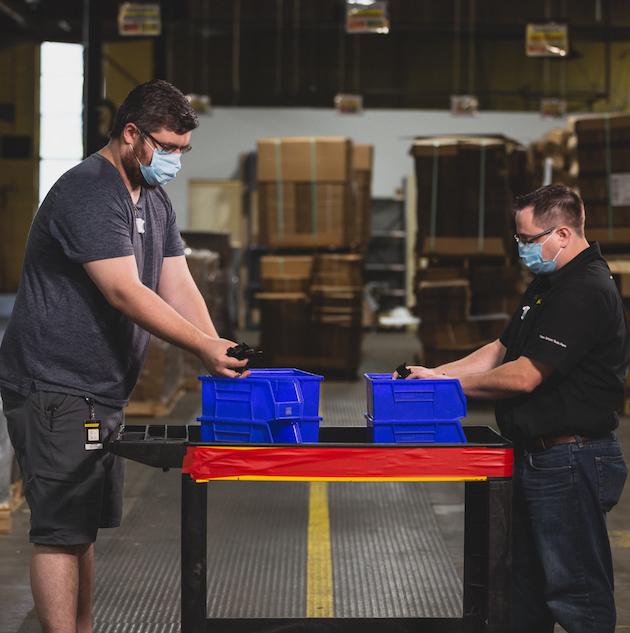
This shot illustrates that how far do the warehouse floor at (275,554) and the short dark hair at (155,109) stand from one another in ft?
7.26

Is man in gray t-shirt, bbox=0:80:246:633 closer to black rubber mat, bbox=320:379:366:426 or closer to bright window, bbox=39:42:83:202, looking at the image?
black rubber mat, bbox=320:379:366:426

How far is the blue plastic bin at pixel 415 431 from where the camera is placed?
3387 millimetres

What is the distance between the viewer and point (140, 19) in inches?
592

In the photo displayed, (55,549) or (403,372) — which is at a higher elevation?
(403,372)

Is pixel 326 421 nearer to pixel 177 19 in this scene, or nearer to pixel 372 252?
pixel 177 19

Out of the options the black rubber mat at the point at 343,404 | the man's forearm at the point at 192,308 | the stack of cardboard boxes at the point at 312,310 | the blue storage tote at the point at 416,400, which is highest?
the man's forearm at the point at 192,308

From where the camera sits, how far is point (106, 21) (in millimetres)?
18656

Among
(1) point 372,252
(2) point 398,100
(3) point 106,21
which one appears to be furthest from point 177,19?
(2) point 398,100

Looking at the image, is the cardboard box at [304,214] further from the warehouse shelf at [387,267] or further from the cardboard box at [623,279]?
the warehouse shelf at [387,267]

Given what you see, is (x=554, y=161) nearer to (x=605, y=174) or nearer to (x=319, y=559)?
(x=605, y=174)

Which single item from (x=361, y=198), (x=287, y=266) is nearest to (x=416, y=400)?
(x=287, y=266)

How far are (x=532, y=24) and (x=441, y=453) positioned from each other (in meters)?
13.3

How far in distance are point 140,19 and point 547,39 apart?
18.7 feet

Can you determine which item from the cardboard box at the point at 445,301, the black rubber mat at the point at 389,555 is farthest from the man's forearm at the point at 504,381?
the cardboard box at the point at 445,301
